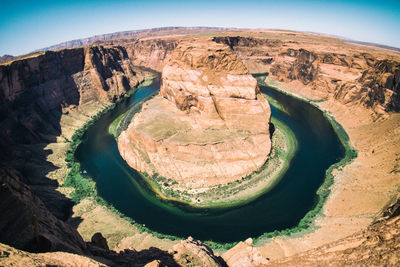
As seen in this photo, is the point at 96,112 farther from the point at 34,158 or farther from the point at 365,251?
the point at 365,251

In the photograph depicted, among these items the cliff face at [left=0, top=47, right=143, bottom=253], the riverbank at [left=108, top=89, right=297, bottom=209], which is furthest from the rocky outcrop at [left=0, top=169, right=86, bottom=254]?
the riverbank at [left=108, top=89, right=297, bottom=209]

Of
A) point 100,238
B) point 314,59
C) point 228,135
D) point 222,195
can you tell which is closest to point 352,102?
point 314,59

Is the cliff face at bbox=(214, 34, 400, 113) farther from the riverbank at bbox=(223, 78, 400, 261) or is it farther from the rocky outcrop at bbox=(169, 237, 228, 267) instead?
the rocky outcrop at bbox=(169, 237, 228, 267)

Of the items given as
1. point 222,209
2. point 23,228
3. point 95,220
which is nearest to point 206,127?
point 222,209

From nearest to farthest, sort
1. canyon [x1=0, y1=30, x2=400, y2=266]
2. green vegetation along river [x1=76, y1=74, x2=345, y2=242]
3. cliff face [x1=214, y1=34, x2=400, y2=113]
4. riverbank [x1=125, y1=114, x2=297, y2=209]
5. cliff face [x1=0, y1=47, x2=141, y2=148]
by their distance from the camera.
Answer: canyon [x1=0, y1=30, x2=400, y2=266] < green vegetation along river [x1=76, y1=74, x2=345, y2=242] < riverbank [x1=125, y1=114, x2=297, y2=209] < cliff face [x1=0, y1=47, x2=141, y2=148] < cliff face [x1=214, y1=34, x2=400, y2=113]

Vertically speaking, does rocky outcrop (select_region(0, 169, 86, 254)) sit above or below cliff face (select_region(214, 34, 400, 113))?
below
